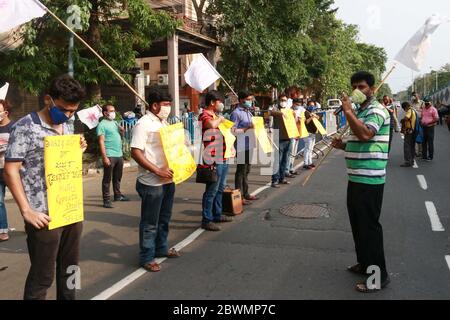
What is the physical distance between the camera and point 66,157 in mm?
3428

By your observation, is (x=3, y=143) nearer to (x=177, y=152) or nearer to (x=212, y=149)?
(x=177, y=152)

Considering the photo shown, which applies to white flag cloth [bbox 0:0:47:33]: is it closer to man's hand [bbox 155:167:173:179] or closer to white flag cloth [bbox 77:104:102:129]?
man's hand [bbox 155:167:173:179]

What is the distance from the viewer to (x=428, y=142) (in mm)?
13266

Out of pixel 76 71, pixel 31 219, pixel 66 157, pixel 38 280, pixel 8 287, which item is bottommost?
pixel 8 287

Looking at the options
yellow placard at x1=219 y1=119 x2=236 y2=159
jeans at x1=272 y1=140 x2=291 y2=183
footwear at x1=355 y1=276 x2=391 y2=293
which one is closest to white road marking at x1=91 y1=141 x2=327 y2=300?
yellow placard at x1=219 y1=119 x2=236 y2=159

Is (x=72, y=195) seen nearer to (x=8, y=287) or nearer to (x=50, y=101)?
(x=50, y=101)

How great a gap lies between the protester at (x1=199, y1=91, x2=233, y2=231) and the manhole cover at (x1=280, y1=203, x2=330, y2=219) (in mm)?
1409

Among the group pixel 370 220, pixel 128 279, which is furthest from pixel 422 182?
pixel 128 279

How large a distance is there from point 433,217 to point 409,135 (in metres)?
6.21

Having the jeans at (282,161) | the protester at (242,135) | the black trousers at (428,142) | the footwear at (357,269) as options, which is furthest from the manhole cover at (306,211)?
Answer: the black trousers at (428,142)

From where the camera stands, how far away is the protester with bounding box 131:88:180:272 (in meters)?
4.73

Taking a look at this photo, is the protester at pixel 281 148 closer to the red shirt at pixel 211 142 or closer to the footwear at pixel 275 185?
the footwear at pixel 275 185
